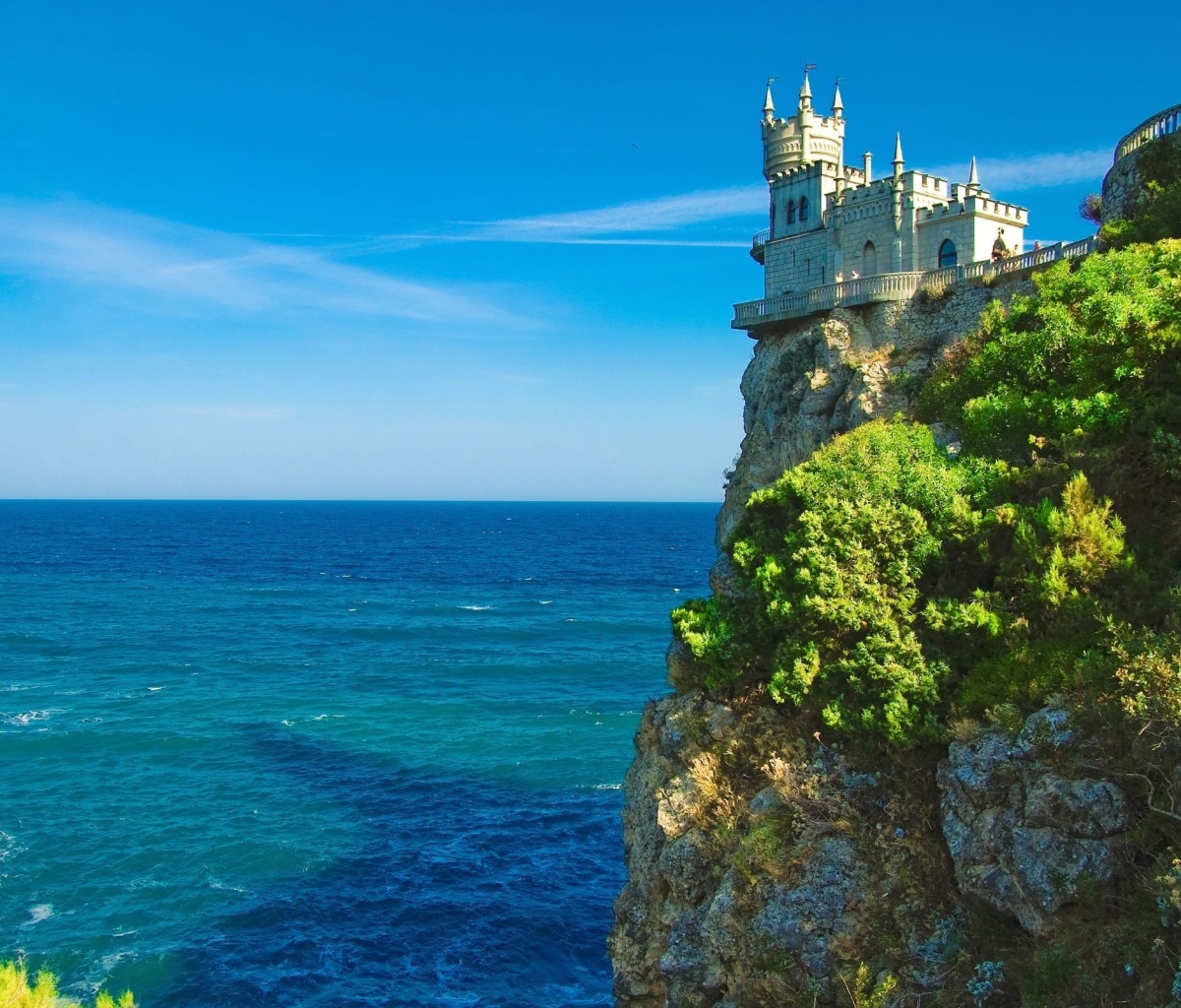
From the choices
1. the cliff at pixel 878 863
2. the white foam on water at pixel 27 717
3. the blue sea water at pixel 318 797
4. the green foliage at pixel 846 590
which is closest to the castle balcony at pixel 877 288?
the green foliage at pixel 846 590

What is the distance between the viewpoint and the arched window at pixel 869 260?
4034 centimetres

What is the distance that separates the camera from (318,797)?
41.1 m

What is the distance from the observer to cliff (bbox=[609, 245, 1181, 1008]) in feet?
43.4

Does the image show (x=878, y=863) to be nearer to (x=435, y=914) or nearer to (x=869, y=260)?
(x=435, y=914)

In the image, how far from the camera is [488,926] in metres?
31.8

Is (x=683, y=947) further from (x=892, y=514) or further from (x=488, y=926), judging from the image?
(x=488, y=926)

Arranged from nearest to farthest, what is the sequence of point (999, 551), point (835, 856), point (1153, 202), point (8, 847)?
point (835, 856)
point (999, 551)
point (1153, 202)
point (8, 847)

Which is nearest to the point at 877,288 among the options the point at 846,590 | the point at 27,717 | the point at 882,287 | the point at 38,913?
the point at 882,287

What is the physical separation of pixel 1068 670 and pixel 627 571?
10452 centimetres

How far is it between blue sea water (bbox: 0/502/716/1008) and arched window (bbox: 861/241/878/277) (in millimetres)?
25200

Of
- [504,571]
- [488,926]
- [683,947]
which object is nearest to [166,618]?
[504,571]

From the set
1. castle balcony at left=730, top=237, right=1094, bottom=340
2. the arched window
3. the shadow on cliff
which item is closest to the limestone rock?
the shadow on cliff

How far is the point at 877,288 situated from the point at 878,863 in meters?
26.3

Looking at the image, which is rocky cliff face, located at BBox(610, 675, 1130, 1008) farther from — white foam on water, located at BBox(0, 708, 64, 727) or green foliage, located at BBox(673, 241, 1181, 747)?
white foam on water, located at BBox(0, 708, 64, 727)
